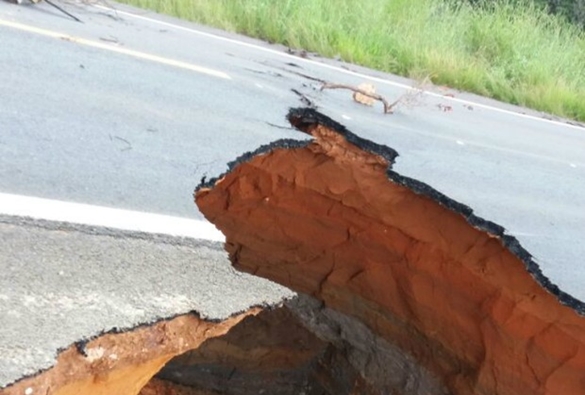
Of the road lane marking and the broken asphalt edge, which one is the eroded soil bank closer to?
the broken asphalt edge

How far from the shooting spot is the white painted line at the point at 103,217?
264 cm

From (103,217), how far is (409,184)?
1663mm

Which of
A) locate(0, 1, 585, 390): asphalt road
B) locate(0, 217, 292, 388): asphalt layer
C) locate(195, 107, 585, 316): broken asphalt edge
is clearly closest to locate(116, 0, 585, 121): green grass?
locate(0, 1, 585, 390): asphalt road

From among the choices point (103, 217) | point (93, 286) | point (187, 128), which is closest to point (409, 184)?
point (187, 128)

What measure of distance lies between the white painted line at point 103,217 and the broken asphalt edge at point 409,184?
0.28 meters

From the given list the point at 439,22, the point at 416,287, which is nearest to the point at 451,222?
the point at 416,287

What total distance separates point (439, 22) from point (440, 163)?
6.69 metres

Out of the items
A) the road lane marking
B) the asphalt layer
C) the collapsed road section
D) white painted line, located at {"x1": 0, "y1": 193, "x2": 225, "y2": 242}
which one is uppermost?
the road lane marking

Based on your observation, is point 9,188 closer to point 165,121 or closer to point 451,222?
point 165,121

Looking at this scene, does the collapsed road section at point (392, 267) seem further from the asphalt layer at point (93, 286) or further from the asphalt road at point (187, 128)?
the asphalt layer at point (93, 286)

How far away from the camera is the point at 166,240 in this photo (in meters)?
2.76

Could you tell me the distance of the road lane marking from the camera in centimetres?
515

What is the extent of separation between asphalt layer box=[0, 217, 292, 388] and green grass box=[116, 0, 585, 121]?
5.90m

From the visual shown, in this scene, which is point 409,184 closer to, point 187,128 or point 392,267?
point 392,267
